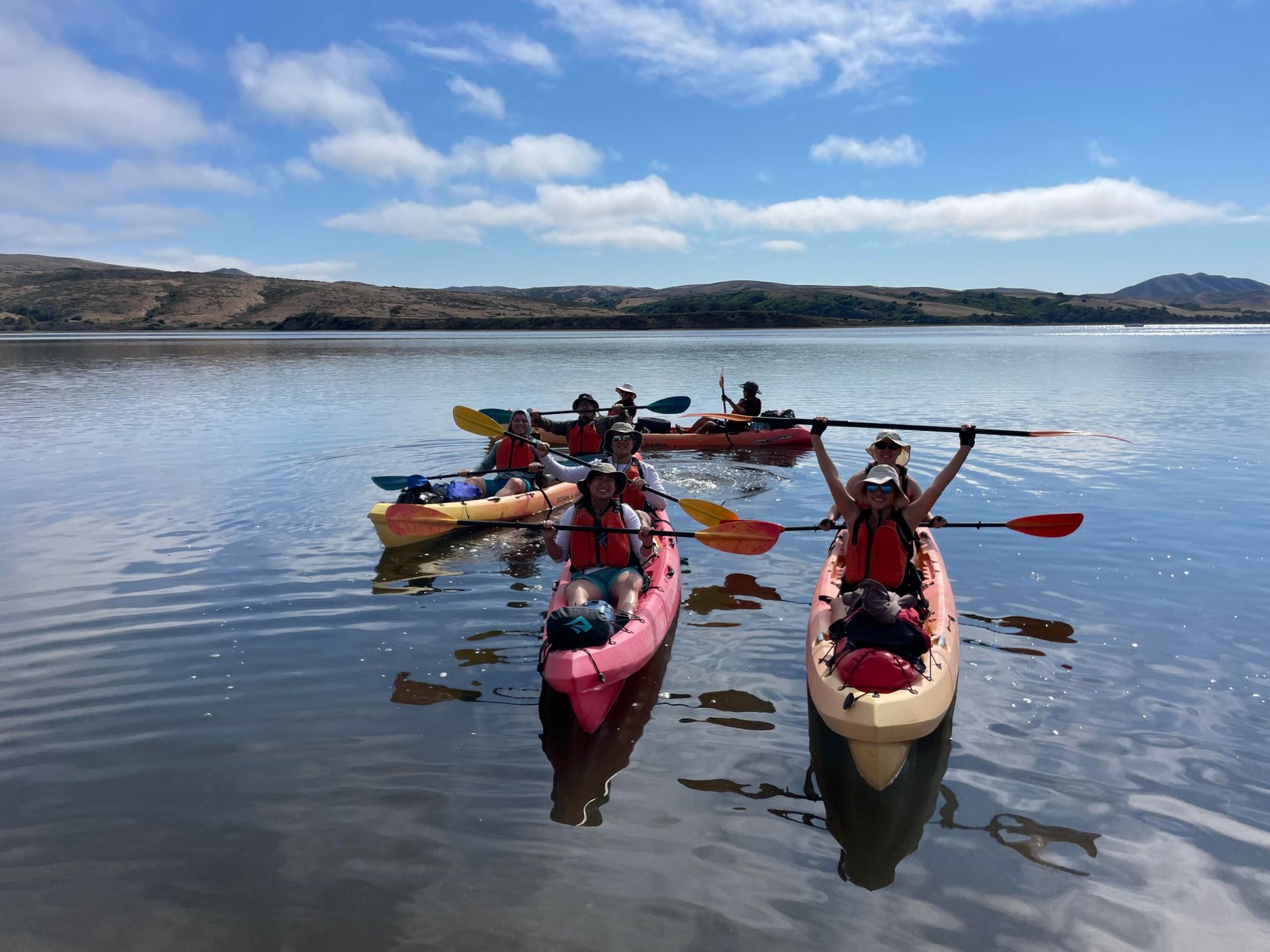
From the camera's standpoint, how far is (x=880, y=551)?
6.68 metres

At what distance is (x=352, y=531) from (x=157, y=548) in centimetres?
230

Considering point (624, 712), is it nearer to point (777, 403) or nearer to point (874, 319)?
point (777, 403)

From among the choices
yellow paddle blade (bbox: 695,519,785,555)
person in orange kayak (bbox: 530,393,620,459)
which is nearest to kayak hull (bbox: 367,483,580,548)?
person in orange kayak (bbox: 530,393,620,459)

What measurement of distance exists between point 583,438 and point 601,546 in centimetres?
762

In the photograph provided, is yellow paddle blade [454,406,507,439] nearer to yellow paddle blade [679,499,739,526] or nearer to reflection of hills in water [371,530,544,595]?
reflection of hills in water [371,530,544,595]

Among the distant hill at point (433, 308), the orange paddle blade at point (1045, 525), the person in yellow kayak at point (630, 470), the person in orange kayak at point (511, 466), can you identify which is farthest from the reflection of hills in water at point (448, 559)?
the distant hill at point (433, 308)

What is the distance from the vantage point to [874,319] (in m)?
120

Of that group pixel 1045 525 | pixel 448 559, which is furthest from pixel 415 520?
pixel 1045 525

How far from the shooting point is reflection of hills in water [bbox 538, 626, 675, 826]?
5078mm

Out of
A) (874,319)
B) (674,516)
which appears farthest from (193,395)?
(874,319)

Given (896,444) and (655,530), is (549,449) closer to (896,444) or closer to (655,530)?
(655,530)

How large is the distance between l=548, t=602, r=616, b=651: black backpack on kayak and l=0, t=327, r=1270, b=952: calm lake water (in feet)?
A: 1.93

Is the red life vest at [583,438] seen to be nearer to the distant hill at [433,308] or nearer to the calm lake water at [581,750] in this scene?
the calm lake water at [581,750]

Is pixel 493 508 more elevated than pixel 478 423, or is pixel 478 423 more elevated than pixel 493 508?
pixel 478 423
